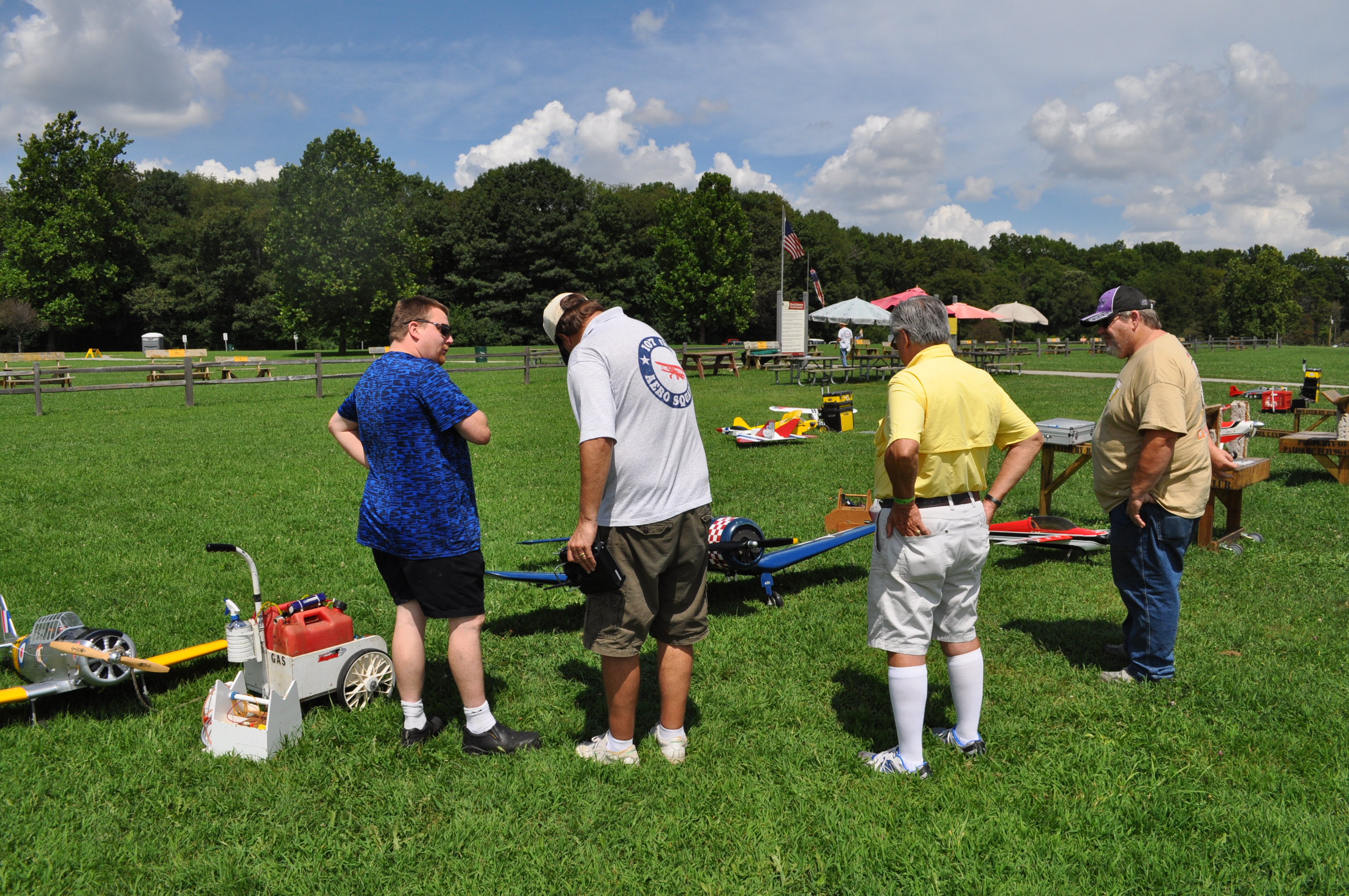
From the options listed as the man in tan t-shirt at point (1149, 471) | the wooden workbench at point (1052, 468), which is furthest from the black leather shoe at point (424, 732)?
the wooden workbench at point (1052, 468)

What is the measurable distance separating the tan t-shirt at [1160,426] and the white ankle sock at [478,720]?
A: 3073 mm

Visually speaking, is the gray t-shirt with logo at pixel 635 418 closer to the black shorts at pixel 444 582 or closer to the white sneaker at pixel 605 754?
the black shorts at pixel 444 582

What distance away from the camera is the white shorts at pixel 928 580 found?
2941 mm

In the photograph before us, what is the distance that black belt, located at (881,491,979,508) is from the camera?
296 centimetres

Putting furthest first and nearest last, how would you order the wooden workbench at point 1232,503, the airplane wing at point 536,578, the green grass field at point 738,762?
the wooden workbench at point 1232,503 < the airplane wing at point 536,578 < the green grass field at point 738,762

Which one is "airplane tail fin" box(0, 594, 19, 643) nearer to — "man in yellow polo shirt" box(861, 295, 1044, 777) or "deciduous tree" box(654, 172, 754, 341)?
"man in yellow polo shirt" box(861, 295, 1044, 777)

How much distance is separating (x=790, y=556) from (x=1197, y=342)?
220 feet

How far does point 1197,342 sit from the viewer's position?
59.7 m

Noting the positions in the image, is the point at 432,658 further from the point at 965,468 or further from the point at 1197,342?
the point at 1197,342

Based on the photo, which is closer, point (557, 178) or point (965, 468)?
point (965, 468)

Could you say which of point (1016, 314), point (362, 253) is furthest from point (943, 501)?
point (362, 253)

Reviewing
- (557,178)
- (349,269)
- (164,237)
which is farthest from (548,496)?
(164,237)

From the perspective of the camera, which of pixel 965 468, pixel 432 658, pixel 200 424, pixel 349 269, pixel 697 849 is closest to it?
pixel 697 849

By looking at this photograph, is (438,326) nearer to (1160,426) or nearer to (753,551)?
(753,551)
